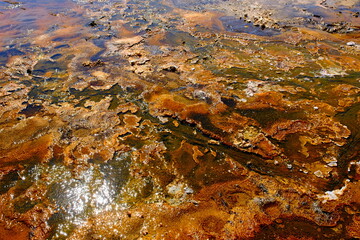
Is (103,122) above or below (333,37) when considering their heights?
below

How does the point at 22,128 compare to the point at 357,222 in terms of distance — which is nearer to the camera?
the point at 357,222

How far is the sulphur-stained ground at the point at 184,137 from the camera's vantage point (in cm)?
553

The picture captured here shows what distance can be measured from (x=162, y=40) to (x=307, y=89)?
34.8 feet

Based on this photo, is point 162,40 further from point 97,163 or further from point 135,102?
point 97,163

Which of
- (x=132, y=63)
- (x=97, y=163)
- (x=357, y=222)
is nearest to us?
(x=357, y=222)

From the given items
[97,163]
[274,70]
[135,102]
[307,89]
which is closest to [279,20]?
[274,70]

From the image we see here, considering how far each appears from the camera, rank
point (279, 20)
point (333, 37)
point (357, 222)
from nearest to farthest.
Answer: point (357, 222) → point (333, 37) → point (279, 20)

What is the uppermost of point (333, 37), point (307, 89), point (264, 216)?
point (333, 37)

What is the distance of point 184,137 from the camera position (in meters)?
8.02

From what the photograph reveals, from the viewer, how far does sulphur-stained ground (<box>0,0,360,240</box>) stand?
18.1 ft

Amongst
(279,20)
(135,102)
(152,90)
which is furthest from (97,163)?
(279,20)

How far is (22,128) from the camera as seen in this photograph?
8648mm

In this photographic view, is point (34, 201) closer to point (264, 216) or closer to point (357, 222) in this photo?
point (264, 216)

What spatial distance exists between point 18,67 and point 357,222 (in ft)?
57.2
